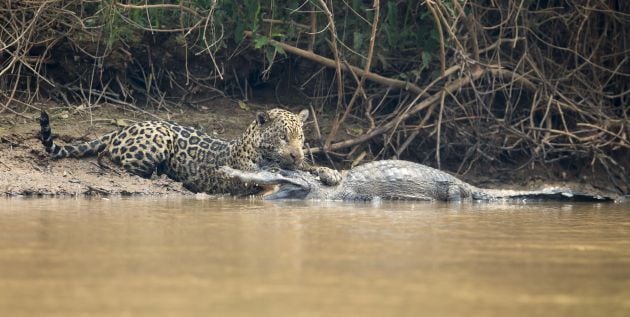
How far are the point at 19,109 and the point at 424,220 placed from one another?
481 cm

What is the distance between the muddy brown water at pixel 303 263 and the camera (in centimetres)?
344

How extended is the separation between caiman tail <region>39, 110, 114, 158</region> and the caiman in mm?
1124

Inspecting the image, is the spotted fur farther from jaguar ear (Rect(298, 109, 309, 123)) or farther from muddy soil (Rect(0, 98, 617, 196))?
muddy soil (Rect(0, 98, 617, 196))

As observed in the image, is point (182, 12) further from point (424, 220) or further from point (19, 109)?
point (424, 220)

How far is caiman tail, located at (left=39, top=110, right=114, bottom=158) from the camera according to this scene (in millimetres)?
8734

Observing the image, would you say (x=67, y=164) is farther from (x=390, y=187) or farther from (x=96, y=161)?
(x=390, y=187)

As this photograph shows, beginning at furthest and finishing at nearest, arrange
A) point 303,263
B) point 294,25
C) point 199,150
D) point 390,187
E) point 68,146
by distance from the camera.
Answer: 1. point 294,25
2. point 199,150
3. point 390,187
4. point 68,146
5. point 303,263

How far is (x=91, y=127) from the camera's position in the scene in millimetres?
9734

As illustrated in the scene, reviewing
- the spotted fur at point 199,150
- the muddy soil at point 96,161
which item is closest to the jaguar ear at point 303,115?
the spotted fur at point 199,150

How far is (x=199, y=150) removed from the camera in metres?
9.45

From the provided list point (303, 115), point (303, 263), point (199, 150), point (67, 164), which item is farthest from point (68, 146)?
point (303, 263)

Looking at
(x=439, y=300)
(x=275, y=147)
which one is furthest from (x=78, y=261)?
(x=275, y=147)

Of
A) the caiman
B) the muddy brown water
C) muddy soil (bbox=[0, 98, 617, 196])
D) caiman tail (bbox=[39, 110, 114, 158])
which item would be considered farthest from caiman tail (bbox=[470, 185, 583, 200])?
caiman tail (bbox=[39, 110, 114, 158])

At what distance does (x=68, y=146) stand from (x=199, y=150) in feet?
3.75
